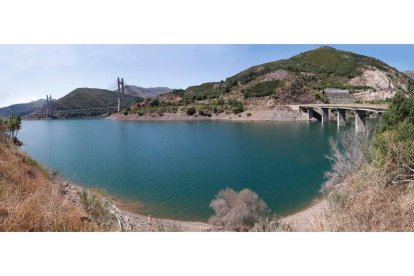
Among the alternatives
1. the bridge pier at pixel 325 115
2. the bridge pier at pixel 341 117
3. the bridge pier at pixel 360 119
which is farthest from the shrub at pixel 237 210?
the bridge pier at pixel 325 115

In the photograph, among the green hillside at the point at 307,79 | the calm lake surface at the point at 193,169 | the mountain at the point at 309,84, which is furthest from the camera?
the green hillside at the point at 307,79

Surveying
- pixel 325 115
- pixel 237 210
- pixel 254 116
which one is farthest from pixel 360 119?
pixel 237 210

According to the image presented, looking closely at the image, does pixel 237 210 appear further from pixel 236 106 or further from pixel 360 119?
pixel 236 106

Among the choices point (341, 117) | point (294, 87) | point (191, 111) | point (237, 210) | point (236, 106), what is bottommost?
point (237, 210)

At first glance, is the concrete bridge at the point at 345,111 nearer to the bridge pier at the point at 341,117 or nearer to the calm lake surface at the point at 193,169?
the bridge pier at the point at 341,117

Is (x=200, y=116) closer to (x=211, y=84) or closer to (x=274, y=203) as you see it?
(x=211, y=84)

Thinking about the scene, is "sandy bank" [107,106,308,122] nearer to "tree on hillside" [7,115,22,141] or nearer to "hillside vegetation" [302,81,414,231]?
"hillside vegetation" [302,81,414,231]

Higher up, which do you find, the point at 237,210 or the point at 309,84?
the point at 309,84

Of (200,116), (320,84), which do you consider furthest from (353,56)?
(200,116)
